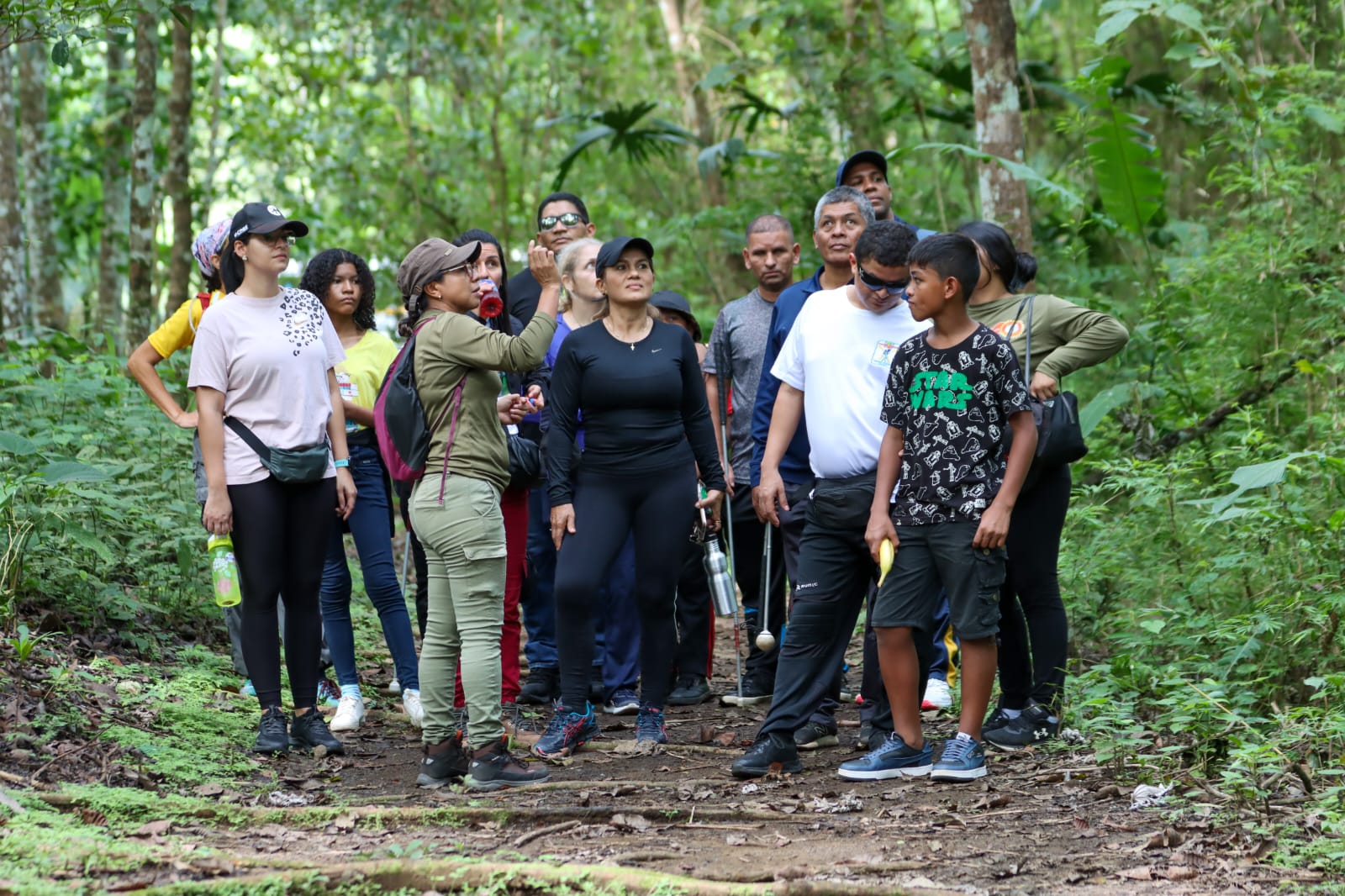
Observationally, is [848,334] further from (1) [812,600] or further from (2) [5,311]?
(2) [5,311]

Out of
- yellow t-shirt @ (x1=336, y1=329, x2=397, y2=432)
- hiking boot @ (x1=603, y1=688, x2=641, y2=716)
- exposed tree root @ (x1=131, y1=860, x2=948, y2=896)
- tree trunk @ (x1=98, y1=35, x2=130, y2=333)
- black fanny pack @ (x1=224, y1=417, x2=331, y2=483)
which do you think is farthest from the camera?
tree trunk @ (x1=98, y1=35, x2=130, y2=333)

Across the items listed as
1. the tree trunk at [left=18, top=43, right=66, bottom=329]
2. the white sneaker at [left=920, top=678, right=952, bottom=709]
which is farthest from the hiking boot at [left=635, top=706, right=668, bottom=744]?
the tree trunk at [left=18, top=43, right=66, bottom=329]

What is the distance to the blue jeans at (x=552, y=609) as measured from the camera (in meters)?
6.80

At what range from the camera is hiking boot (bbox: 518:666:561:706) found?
6.84m

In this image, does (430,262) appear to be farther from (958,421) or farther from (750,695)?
(750,695)

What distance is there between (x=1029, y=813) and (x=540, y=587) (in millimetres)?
3290

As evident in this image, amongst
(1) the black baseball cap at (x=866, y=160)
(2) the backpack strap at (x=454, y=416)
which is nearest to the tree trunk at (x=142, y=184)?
(1) the black baseball cap at (x=866, y=160)

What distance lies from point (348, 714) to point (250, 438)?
4.90 feet

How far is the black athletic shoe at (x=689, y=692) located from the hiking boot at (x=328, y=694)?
173cm

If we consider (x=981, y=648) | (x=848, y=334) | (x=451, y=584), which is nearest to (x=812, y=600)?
(x=981, y=648)

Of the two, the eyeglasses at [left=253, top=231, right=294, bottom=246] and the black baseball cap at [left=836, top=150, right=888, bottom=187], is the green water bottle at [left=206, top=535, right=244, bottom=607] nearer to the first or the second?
the eyeglasses at [left=253, top=231, right=294, bottom=246]

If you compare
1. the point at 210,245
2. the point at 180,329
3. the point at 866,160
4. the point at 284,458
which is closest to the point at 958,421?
the point at 866,160

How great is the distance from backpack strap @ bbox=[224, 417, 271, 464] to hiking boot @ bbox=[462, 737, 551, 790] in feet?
4.98

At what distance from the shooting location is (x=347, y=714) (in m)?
6.07
